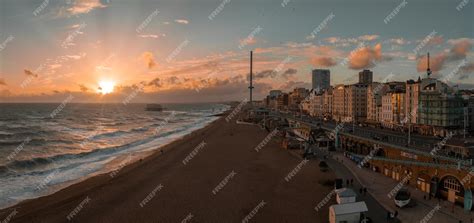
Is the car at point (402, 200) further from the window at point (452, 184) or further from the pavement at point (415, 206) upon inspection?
the window at point (452, 184)

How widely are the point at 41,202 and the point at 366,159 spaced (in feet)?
105

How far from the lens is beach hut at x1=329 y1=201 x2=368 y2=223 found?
2191 cm

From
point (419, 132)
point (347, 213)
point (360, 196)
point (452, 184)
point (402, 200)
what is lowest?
point (360, 196)

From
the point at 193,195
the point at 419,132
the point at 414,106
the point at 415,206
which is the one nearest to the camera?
the point at 415,206

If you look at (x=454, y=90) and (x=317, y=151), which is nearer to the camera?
(x=317, y=151)

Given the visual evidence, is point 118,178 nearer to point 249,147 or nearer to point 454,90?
point 249,147

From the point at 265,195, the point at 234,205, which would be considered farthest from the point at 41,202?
the point at 265,195

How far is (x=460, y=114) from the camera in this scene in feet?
177

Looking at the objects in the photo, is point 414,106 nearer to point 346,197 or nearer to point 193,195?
point 346,197

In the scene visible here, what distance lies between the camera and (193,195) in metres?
29.2

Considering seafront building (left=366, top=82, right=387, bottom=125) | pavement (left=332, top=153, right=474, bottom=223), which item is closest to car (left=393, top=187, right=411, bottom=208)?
pavement (left=332, top=153, right=474, bottom=223)

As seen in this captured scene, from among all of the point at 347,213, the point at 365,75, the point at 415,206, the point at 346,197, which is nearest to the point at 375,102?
the point at 415,206

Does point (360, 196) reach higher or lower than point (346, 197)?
lower

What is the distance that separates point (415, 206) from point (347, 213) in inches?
285
